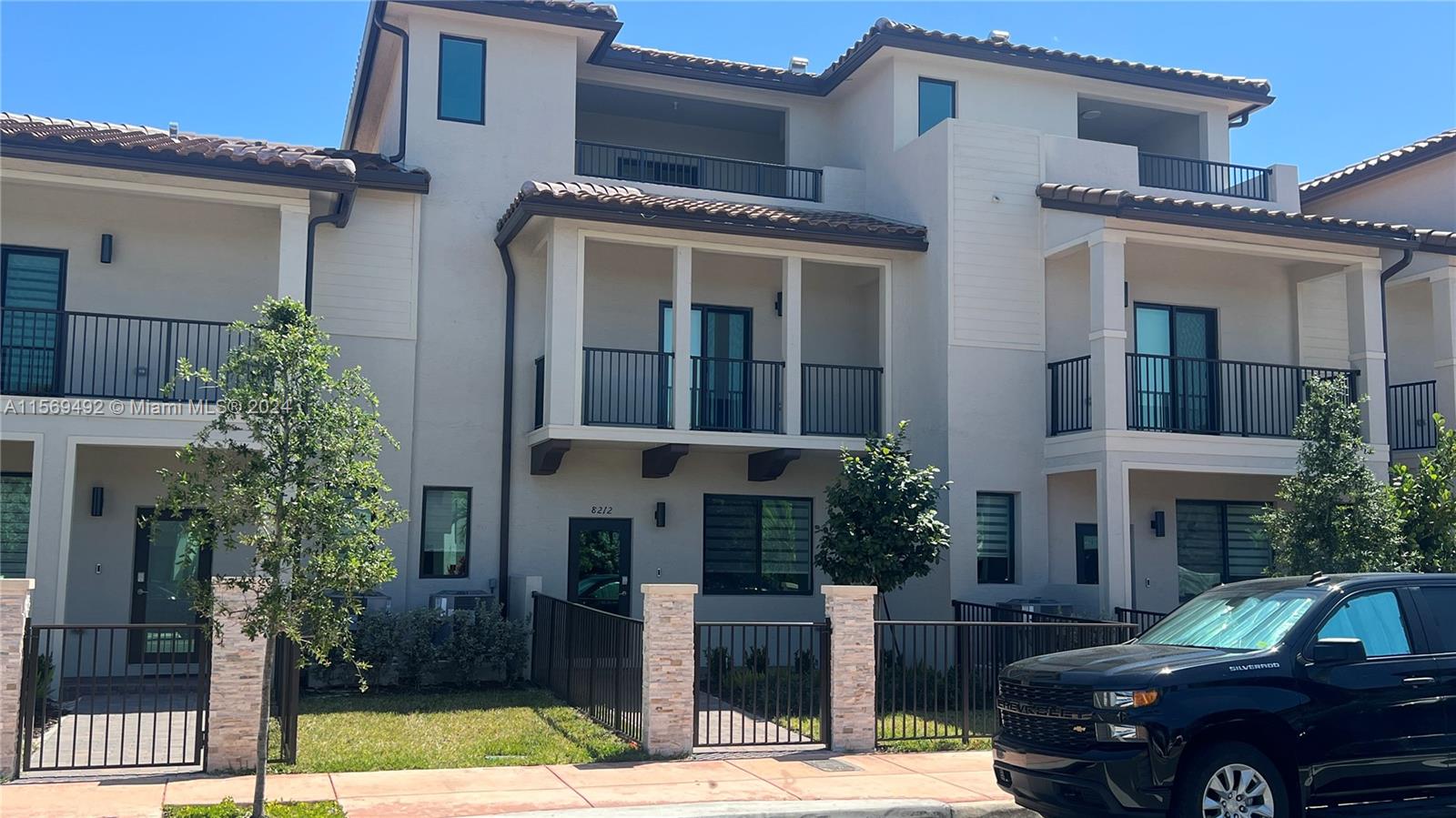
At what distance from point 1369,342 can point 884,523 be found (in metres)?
8.14

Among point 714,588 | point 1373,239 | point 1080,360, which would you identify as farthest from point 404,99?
point 1373,239

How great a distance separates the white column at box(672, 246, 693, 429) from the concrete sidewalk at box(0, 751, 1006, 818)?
20.3ft

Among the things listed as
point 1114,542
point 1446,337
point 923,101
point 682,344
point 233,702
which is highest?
point 923,101

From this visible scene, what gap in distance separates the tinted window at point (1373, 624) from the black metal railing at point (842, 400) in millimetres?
9720

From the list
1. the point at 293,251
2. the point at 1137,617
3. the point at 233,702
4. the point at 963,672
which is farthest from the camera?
the point at 1137,617

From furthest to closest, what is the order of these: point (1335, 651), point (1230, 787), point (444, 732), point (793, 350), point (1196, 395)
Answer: point (1196, 395) < point (793, 350) < point (444, 732) < point (1335, 651) < point (1230, 787)

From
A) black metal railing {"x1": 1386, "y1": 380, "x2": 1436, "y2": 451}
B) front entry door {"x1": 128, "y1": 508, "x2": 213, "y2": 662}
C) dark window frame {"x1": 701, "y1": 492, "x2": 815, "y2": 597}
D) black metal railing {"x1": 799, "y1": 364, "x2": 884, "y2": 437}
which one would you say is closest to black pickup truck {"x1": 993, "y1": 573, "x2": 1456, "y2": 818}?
dark window frame {"x1": 701, "y1": 492, "x2": 815, "y2": 597}

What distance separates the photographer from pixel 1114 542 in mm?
16359

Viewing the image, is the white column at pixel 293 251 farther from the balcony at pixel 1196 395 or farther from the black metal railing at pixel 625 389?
the balcony at pixel 1196 395

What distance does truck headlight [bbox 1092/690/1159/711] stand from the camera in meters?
8.09

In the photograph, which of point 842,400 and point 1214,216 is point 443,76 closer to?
point 842,400

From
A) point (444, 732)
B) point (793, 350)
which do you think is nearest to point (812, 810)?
point (444, 732)

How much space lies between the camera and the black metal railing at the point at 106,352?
15484 mm

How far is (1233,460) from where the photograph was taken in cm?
1728
